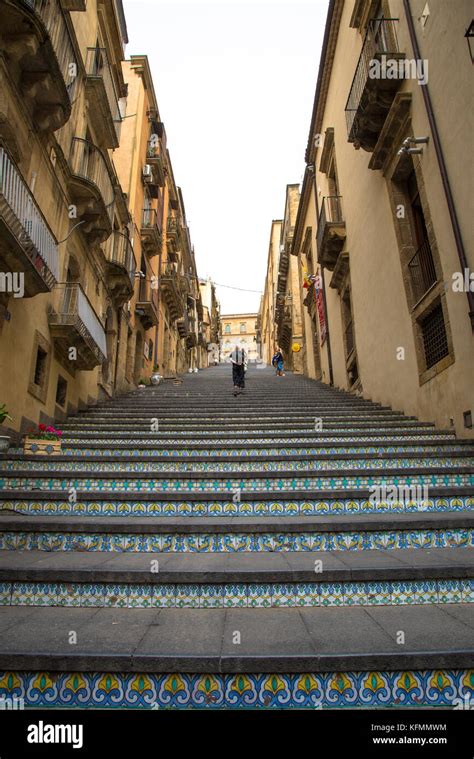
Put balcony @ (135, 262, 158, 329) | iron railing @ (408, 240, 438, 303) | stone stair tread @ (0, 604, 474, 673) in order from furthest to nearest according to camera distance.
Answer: balcony @ (135, 262, 158, 329), iron railing @ (408, 240, 438, 303), stone stair tread @ (0, 604, 474, 673)

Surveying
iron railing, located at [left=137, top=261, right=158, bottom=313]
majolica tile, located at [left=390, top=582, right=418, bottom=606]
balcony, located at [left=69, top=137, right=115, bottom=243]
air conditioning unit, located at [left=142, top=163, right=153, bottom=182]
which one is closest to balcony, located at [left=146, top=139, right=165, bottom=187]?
air conditioning unit, located at [left=142, top=163, right=153, bottom=182]

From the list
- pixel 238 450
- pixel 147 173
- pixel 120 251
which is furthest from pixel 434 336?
pixel 147 173

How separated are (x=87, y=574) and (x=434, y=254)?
727 centimetres

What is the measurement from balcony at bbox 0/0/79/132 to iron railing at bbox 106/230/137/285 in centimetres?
496

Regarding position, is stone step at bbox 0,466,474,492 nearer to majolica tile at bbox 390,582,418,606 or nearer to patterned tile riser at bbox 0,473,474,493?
patterned tile riser at bbox 0,473,474,493

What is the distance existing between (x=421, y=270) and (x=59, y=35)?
8046mm

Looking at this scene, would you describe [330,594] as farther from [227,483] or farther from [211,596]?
[227,483]

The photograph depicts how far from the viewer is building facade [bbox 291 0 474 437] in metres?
6.42

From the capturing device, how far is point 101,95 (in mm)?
10664

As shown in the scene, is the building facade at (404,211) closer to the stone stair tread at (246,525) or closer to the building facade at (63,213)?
Answer: the stone stair tread at (246,525)

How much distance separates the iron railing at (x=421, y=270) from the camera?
8.16 m

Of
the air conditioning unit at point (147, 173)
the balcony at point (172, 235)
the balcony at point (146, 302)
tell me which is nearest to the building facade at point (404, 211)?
the balcony at point (146, 302)

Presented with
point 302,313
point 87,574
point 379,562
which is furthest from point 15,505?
point 302,313

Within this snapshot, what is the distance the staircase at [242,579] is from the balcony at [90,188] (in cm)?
636
